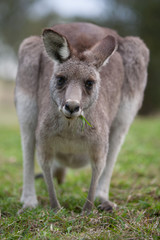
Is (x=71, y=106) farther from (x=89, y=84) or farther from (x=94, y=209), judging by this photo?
(x=94, y=209)

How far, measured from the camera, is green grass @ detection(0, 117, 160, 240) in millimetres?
2553

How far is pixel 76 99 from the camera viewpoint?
8.82 ft

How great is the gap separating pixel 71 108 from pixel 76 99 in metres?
0.11

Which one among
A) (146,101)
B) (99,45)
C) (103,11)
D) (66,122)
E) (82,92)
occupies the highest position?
(103,11)

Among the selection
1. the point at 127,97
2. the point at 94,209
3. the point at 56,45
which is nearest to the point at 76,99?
the point at 56,45

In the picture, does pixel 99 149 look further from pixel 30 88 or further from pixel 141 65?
pixel 141 65

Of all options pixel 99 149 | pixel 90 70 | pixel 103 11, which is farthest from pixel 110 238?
pixel 103 11

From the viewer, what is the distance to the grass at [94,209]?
2.55 meters

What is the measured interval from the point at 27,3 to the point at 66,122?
2120cm

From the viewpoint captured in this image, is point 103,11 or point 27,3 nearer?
point 103,11

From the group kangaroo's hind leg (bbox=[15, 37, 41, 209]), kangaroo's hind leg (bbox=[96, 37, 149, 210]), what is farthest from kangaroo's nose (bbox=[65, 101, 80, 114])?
kangaroo's hind leg (bbox=[96, 37, 149, 210])

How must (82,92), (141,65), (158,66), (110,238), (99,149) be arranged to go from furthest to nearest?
1. (158,66)
2. (141,65)
3. (99,149)
4. (82,92)
5. (110,238)

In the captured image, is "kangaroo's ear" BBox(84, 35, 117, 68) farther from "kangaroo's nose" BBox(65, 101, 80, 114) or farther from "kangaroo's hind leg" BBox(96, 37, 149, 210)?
"kangaroo's hind leg" BBox(96, 37, 149, 210)

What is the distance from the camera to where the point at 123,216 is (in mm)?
2961
